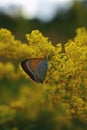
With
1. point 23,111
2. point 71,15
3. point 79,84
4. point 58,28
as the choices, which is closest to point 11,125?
point 23,111

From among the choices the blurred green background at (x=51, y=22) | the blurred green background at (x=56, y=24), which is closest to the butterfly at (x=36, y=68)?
the blurred green background at (x=56, y=24)

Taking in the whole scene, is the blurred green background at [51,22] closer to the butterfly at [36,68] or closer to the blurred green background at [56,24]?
the blurred green background at [56,24]

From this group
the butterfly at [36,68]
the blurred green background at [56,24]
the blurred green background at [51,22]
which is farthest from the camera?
the blurred green background at [51,22]

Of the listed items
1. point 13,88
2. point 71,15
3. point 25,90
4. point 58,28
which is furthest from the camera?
point 71,15

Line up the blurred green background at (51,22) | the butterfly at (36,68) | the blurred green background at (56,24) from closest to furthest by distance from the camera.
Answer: the butterfly at (36,68)
the blurred green background at (56,24)
the blurred green background at (51,22)

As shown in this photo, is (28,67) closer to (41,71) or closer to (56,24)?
(41,71)

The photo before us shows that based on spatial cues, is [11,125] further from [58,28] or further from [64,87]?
[58,28]

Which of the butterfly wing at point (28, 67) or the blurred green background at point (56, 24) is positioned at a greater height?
the blurred green background at point (56, 24)

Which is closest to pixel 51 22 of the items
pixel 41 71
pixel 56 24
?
pixel 56 24

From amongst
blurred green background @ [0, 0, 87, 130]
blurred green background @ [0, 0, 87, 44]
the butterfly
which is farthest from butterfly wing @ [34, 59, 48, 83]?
blurred green background @ [0, 0, 87, 44]
